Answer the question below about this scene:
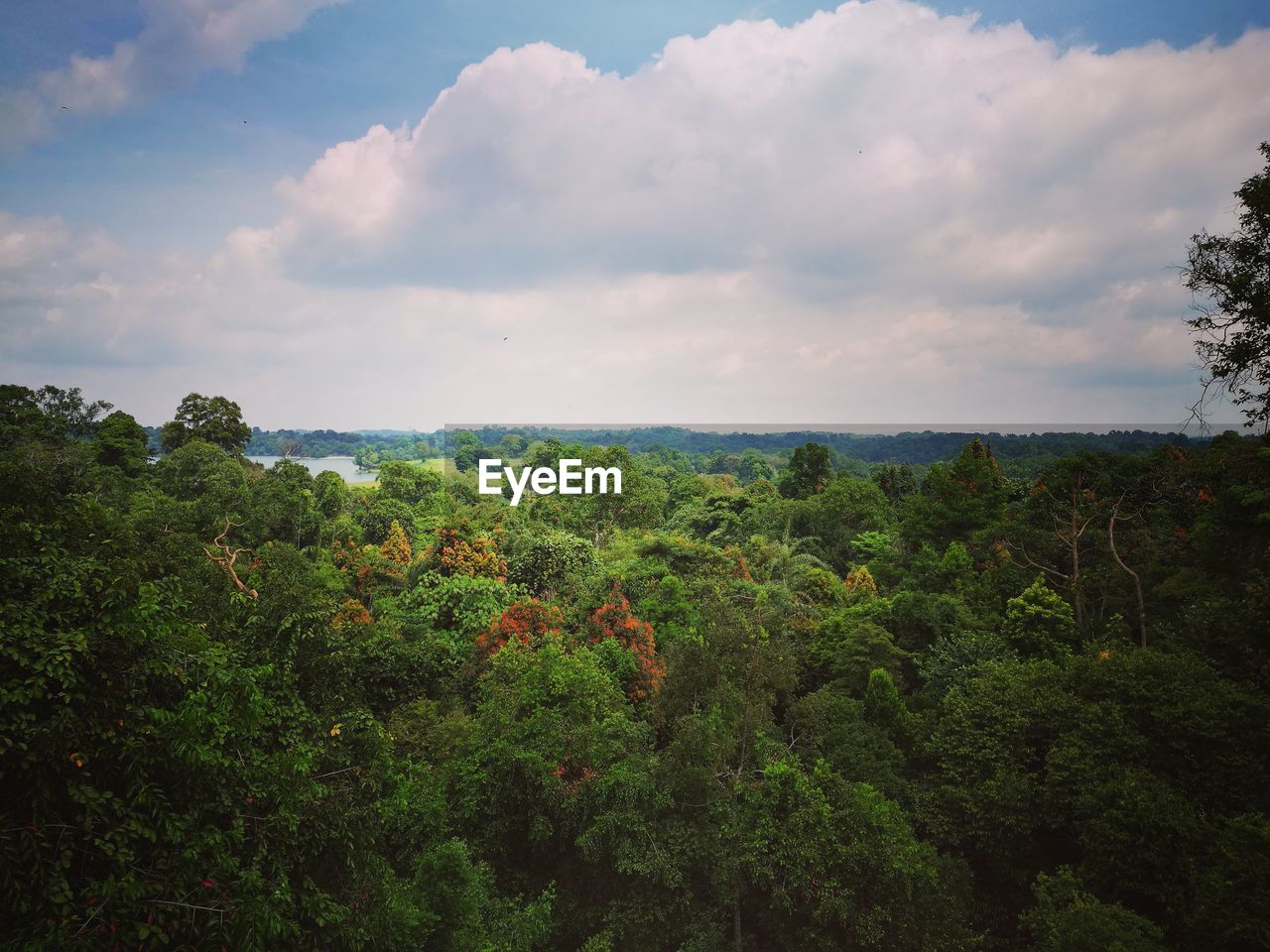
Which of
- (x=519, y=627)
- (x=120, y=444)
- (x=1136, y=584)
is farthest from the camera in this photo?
(x=120, y=444)

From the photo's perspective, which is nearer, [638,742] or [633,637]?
[638,742]

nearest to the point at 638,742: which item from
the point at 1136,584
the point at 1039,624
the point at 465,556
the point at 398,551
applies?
the point at 465,556

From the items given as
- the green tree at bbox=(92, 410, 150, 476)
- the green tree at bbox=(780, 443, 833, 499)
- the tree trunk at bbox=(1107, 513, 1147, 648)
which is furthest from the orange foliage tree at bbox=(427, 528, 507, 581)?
the green tree at bbox=(780, 443, 833, 499)

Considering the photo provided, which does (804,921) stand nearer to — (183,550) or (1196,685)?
(1196,685)

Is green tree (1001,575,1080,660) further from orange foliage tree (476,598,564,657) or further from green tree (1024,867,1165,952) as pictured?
orange foliage tree (476,598,564,657)

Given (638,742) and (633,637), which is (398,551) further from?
(638,742)

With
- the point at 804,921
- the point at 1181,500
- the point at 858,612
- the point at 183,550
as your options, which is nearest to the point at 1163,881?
the point at 804,921

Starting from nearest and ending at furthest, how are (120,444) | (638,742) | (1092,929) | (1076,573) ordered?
(1092,929), (638,742), (1076,573), (120,444)

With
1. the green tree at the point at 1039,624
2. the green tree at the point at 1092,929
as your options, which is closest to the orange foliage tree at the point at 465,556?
the green tree at the point at 1039,624
